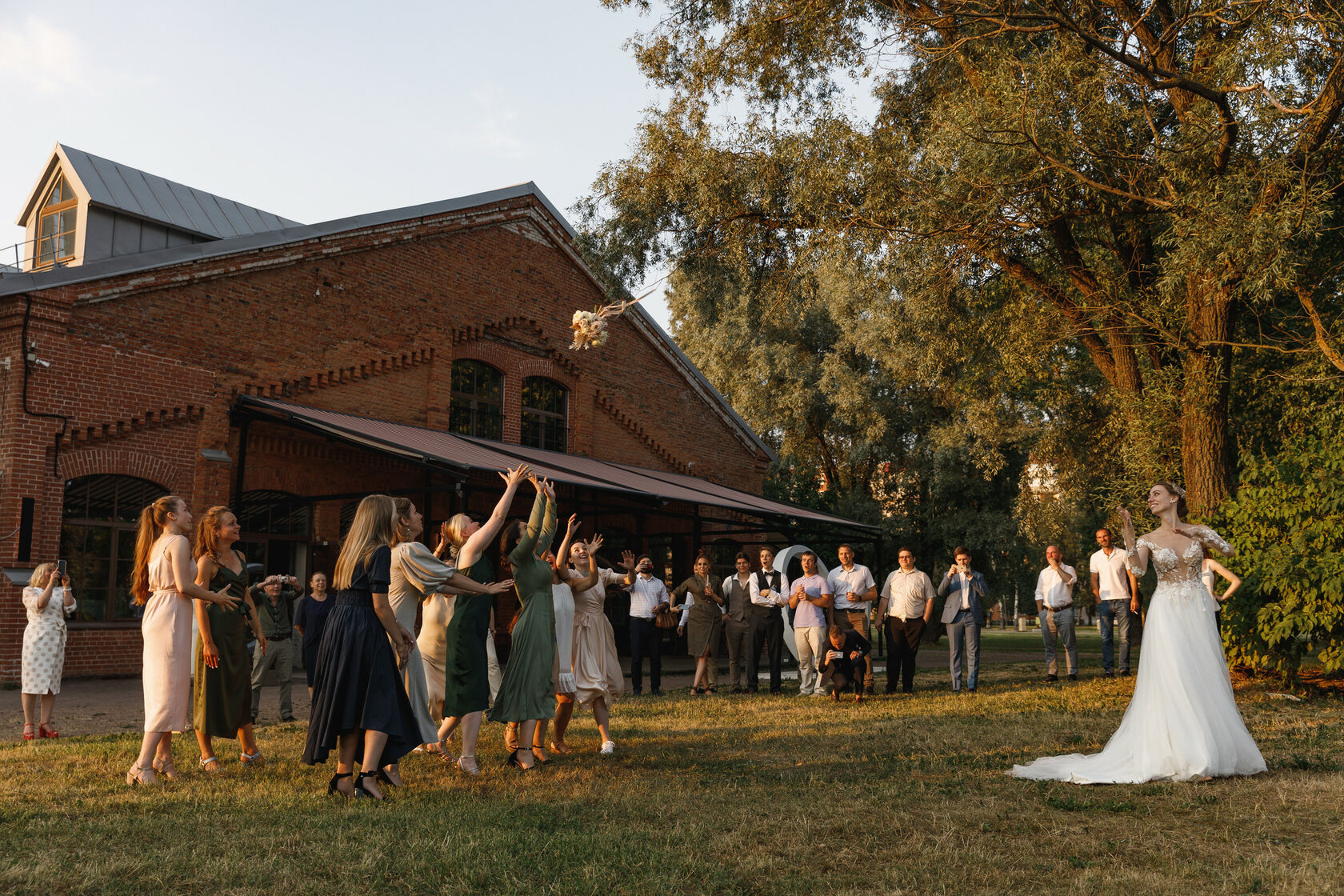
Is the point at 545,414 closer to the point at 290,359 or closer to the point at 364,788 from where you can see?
the point at 290,359

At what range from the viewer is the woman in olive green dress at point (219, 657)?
21.5 feet

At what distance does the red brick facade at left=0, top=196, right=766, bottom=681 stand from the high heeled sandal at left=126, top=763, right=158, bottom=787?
7.60 meters

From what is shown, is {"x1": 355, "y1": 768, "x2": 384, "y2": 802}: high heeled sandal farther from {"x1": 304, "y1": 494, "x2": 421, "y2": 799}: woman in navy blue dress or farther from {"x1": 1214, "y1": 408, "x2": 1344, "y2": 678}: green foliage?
{"x1": 1214, "y1": 408, "x2": 1344, "y2": 678}: green foliage

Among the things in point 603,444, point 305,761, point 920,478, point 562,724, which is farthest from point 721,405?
point 305,761

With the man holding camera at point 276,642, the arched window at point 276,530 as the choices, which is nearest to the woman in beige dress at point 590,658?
the man holding camera at point 276,642

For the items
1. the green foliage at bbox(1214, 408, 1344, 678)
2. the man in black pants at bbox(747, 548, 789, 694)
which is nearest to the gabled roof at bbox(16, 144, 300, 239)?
the man in black pants at bbox(747, 548, 789, 694)

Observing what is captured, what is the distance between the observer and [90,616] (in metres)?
13.6

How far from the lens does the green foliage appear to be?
1059 cm

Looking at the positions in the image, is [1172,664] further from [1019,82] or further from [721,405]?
[721,405]

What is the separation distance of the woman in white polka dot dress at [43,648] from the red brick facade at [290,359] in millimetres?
4419

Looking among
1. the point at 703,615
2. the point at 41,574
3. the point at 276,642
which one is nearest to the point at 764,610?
the point at 703,615

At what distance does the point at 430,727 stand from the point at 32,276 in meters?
9.80

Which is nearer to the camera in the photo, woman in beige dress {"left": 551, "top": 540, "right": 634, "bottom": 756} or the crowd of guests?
the crowd of guests

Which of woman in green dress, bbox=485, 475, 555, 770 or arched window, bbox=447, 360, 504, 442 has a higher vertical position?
arched window, bbox=447, 360, 504, 442
